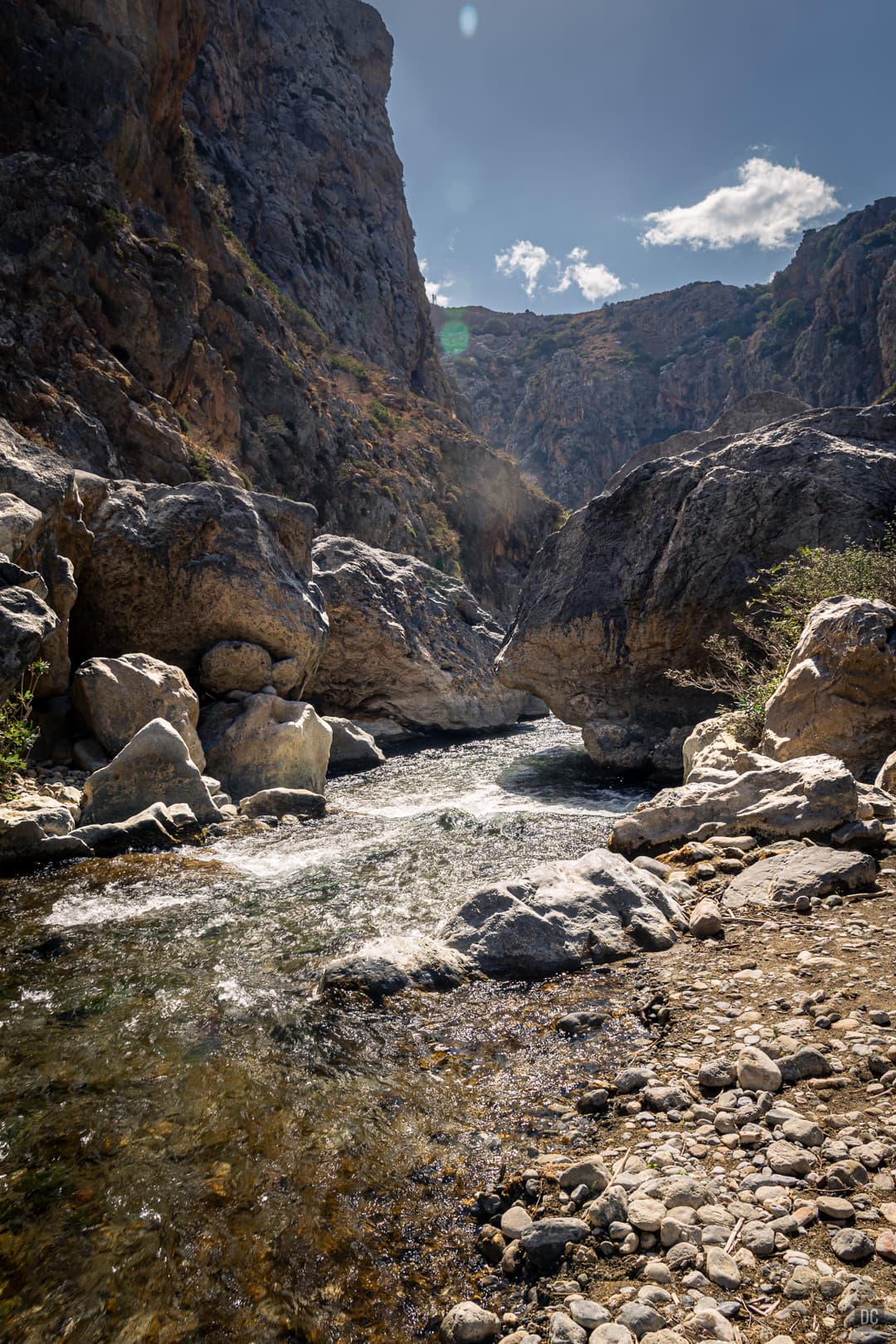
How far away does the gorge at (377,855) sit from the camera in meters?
2.93

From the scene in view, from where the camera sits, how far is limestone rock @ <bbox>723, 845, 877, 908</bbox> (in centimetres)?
607

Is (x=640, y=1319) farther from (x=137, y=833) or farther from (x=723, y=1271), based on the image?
(x=137, y=833)

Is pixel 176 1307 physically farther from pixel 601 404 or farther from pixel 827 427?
pixel 601 404

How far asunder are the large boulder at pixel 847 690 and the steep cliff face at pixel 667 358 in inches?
3125

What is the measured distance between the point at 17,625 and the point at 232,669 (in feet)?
23.3

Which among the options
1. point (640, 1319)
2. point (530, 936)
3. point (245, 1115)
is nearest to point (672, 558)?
point (530, 936)

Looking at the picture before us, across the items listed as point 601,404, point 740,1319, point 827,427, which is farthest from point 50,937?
point 601,404

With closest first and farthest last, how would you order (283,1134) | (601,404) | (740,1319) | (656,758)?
(740,1319), (283,1134), (656,758), (601,404)

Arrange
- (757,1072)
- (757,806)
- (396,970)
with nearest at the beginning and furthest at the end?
(757,1072)
(396,970)
(757,806)

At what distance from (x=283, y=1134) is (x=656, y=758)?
15.7 meters

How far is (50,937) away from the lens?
7.01m

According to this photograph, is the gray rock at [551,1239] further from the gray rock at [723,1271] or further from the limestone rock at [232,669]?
the limestone rock at [232,669]

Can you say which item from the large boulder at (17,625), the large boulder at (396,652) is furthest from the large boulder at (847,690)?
the large boulder at (396,652)

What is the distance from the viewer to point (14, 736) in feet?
34.3
